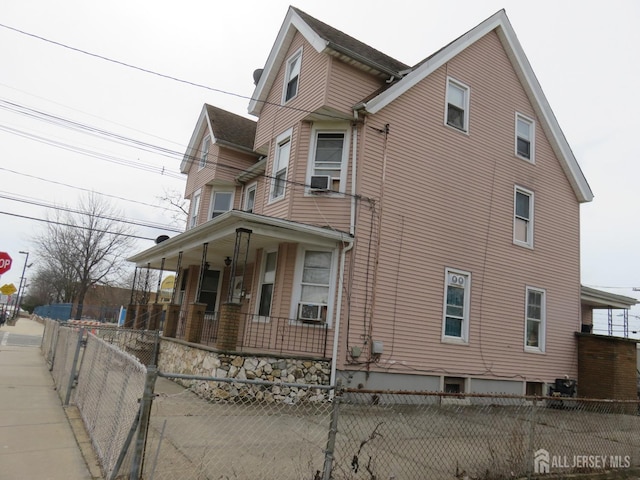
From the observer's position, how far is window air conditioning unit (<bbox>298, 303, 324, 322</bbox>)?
33.8 feet

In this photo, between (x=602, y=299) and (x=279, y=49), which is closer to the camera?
(x=279, y=49)

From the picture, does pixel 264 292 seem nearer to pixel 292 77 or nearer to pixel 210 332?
pixel 210 332

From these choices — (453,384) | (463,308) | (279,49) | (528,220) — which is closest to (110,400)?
(453,384)

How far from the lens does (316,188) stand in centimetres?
1091

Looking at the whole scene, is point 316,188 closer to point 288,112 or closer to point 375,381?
point 288,112

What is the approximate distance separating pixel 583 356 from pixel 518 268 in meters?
3.61

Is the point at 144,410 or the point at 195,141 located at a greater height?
the point at 195,141

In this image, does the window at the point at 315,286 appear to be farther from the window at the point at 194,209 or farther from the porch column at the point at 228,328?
the window at the point at 194,209

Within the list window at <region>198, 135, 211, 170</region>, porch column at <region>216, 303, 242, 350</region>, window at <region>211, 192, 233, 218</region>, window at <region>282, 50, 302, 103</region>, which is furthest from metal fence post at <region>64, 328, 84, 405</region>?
window at <region>198, 135, 211, 170</region>

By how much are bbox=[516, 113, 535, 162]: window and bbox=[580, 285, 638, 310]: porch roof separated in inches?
192

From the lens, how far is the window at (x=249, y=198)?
50.2 ft

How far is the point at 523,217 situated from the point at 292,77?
26.0 feet

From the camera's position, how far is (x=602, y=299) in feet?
52.1

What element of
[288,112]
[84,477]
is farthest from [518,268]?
[84,477]
